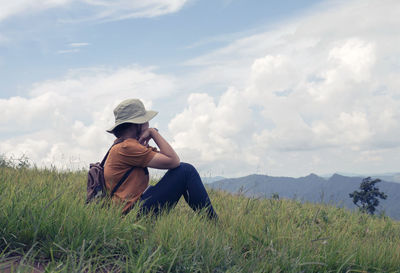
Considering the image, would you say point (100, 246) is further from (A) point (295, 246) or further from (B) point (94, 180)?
(A) point (295, 246)

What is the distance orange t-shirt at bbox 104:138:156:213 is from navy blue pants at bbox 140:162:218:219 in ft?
0.73

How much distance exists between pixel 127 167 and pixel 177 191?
824mm

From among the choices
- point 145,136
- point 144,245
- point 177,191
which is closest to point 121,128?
point 145,136

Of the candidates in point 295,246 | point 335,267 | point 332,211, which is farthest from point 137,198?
point 332,211

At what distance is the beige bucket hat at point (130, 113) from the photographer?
5.08m

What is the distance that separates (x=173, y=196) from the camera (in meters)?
5.29

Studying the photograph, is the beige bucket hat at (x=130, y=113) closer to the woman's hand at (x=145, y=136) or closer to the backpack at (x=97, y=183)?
the woman's hand at (x=145, y=136)

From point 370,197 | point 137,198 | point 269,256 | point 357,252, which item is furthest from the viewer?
point 370,197

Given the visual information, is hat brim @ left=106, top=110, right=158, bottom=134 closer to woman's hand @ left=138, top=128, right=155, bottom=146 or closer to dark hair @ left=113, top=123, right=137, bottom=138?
dark hair @ left=113, top=123, right=137, bottom=138

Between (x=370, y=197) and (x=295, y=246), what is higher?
(x=295, y=246)

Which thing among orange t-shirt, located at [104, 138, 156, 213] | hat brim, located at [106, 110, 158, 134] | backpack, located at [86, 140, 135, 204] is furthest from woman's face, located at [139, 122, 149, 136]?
backpack, located at [86, 140, 135, 204]

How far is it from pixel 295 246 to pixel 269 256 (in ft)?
1.21

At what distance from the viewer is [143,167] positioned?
5082 millimetres

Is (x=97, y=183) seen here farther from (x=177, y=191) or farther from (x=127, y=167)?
(x=177, y=191)
